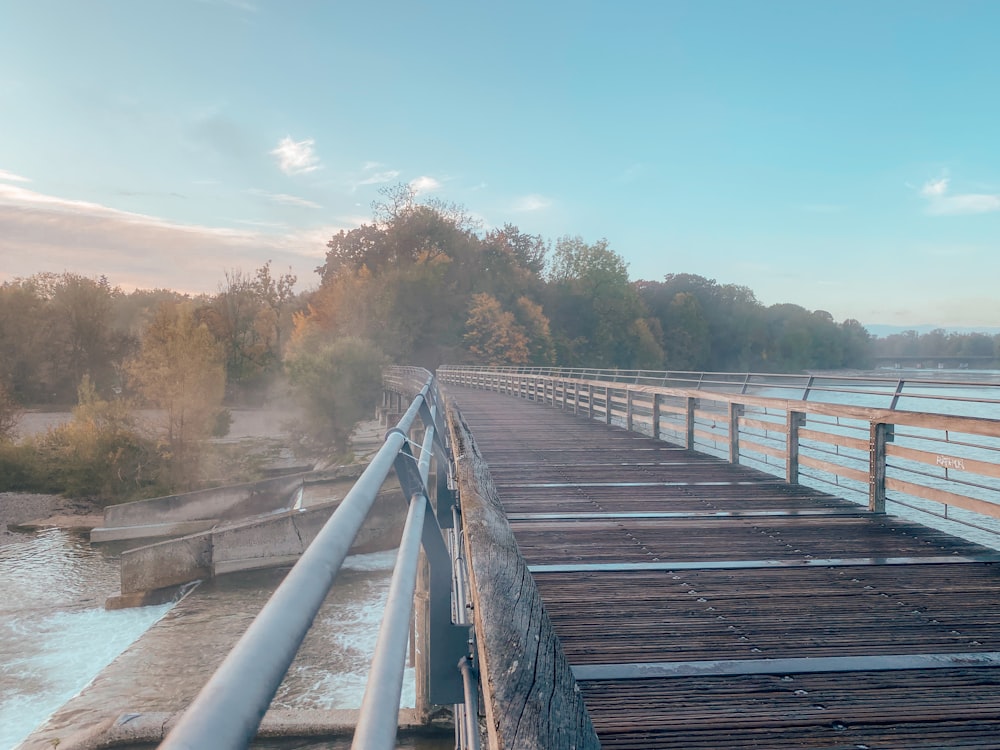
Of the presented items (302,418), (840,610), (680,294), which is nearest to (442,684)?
(840,610)

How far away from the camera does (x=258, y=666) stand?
878mm

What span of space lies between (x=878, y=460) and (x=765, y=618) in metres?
3.50

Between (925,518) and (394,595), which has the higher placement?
(394,595)

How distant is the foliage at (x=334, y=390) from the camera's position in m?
55.2

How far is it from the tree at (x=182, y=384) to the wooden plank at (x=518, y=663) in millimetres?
45392

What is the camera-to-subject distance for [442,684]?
3520 millimetres

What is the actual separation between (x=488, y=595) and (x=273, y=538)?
25.6 metres

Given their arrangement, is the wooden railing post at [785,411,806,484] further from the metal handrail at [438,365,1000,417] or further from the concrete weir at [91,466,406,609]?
the concrete weir at [91,466,406,609]

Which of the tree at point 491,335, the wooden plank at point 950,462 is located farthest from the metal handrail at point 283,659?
the tree at point 491,335

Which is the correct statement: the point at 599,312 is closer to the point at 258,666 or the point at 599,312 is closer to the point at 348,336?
the point at 348,336

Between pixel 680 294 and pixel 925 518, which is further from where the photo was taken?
pixel 680 294

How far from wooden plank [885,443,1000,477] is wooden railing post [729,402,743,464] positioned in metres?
3.19

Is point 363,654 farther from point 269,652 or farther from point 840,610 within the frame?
point 269,652

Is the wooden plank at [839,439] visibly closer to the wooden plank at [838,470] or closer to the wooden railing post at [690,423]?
the wooden plank at [838,470]
